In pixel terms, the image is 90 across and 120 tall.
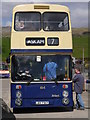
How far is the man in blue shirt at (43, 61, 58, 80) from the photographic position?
1357 centimetres

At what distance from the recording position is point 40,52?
44.9ft

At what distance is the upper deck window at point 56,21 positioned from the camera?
45.5 ft

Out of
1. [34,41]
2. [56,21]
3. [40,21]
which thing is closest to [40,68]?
[34,41]

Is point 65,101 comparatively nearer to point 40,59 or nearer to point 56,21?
point 40,59

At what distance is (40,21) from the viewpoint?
13.8 metres

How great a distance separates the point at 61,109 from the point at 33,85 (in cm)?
253

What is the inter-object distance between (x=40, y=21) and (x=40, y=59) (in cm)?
147

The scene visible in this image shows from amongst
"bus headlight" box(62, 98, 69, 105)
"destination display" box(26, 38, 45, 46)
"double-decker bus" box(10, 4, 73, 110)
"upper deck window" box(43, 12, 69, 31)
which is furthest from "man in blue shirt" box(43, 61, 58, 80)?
"upper deck window" box(43, 12, 69, 31)

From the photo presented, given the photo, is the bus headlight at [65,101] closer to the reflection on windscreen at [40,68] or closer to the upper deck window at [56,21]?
the reflection on windscreen at [40,68]

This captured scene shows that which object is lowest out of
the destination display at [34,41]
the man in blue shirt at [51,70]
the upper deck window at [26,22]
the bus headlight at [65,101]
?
the bus headlight at [65,101]

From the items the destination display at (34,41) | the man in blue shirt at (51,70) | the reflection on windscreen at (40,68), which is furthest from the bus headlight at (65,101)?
the destination display at (34,41)

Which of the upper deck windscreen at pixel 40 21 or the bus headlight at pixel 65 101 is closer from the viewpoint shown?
the bus headlight at pixel 65 101

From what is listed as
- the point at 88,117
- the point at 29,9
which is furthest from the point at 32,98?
Result: the point at 29,9

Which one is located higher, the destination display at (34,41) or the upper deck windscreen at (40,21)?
the upper deck windscreen at (40,21)
